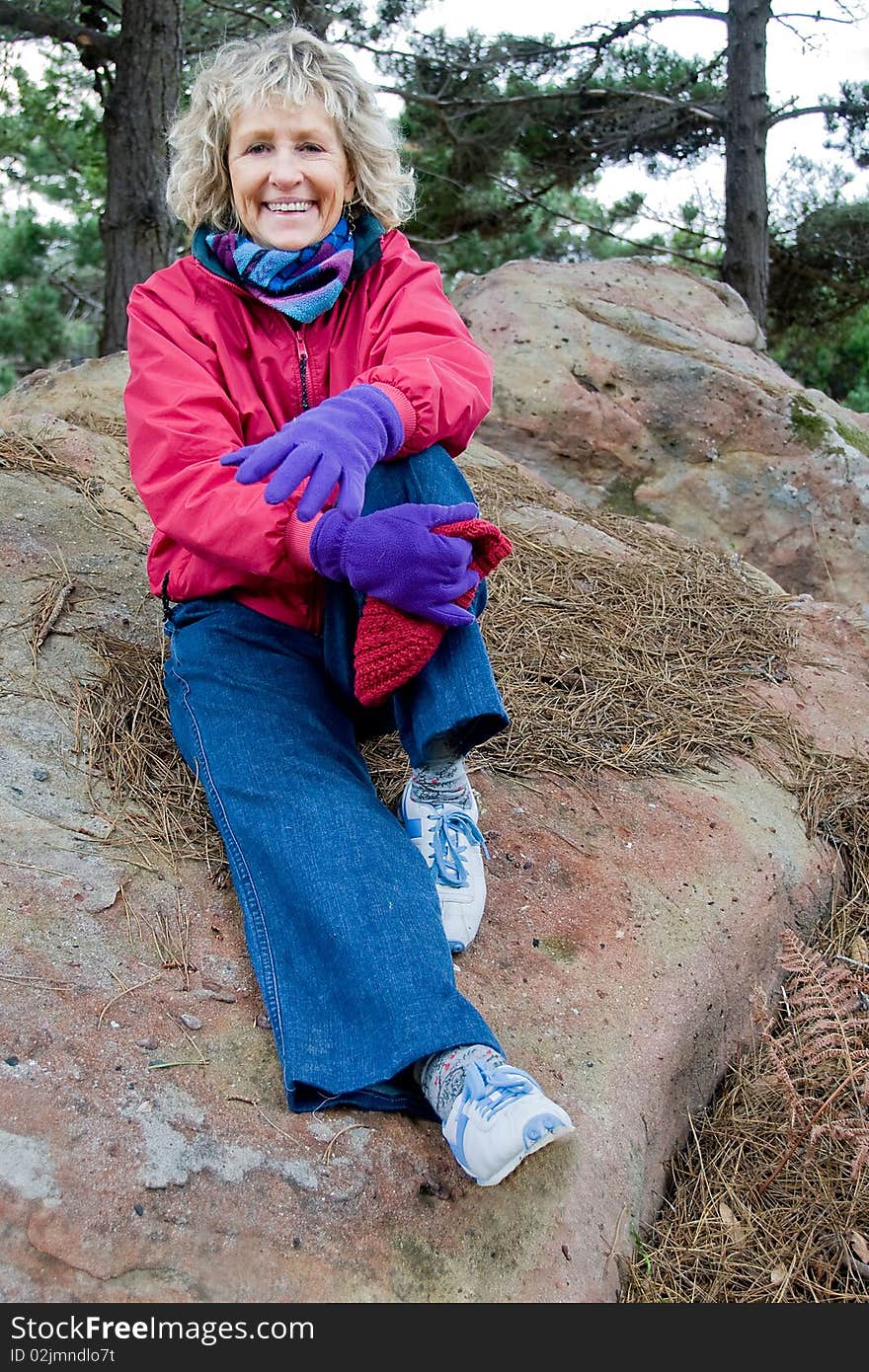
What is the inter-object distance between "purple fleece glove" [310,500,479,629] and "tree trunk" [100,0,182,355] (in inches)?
152

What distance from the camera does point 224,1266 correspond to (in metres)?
1.34

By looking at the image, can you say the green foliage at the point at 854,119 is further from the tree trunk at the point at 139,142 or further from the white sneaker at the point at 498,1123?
the white sneaker at the point at 498,1123

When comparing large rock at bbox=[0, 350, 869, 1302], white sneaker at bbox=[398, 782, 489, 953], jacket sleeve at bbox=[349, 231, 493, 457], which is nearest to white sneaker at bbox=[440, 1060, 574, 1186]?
large rock at bbox=[0, 350, 869, 1302]

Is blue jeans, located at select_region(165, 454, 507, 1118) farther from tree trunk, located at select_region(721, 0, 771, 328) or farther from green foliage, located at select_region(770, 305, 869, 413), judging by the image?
green foliage, located at select_region(770, 305, 869, 413)

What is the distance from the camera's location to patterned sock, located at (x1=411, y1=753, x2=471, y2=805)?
2.00m

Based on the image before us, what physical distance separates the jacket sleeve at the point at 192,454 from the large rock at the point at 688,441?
2.75 meters

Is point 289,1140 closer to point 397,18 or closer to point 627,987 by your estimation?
point 627,987

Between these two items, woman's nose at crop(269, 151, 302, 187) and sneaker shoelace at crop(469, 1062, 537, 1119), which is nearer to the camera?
sneaker shoelace at crop(469, 1062, 537, 1119)

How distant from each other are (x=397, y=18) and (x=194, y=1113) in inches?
272

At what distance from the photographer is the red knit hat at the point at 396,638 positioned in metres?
1.73

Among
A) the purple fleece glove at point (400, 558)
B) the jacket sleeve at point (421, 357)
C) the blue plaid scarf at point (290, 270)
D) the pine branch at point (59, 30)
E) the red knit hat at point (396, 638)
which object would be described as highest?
the pine branch at point (59, 30)

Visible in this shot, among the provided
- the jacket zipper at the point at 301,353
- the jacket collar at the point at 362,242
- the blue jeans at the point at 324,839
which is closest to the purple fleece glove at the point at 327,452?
the blue jeans at the point at 324,839

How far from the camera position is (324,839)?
1729 mm

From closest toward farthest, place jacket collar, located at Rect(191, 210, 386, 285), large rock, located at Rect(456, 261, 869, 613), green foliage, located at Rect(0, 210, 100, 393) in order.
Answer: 1. jacket collar, located at Rect(191, 210, 386, 285)
2. large rock, located at Rect(456, 261, 869, 613)
3. green foliage, located at Rect(0, 210, 100, 393)
